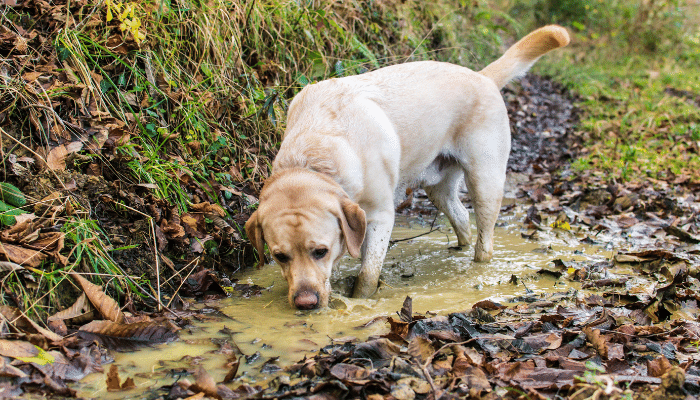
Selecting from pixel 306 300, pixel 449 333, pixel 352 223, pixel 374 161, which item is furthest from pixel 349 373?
pixel 374 161

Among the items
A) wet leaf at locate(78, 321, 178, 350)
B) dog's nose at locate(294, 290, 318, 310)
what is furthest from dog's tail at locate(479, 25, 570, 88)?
wet leaf at locate(78, 321, 178, 350)

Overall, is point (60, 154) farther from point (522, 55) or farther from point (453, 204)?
point (522, 55)

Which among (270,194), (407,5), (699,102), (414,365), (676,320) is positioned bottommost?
(699,102)

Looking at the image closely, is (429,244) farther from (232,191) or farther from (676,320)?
(676,320)

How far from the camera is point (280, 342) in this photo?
2.98m

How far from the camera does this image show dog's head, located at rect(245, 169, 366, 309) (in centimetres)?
342

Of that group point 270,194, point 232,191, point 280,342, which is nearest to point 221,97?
point 232,191

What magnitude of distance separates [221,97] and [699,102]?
959 cm

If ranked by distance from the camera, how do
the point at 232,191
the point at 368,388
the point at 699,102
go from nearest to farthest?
the point at 368,388 → the point at 232,191 → the point at 699,102

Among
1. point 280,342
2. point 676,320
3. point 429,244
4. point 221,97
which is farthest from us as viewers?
point 429,244

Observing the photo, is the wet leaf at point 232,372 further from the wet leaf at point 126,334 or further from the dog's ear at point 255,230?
the dog's ear at point 255,230

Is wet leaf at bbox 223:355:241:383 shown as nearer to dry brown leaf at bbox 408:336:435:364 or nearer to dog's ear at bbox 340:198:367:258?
dry brown leaf at bbox 408:336:435:364

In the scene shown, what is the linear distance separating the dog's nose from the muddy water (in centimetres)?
8

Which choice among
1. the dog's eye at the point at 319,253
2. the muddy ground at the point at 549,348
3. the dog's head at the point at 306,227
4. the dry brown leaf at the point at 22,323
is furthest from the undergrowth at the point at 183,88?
the muddy ground at the point at 549,348
